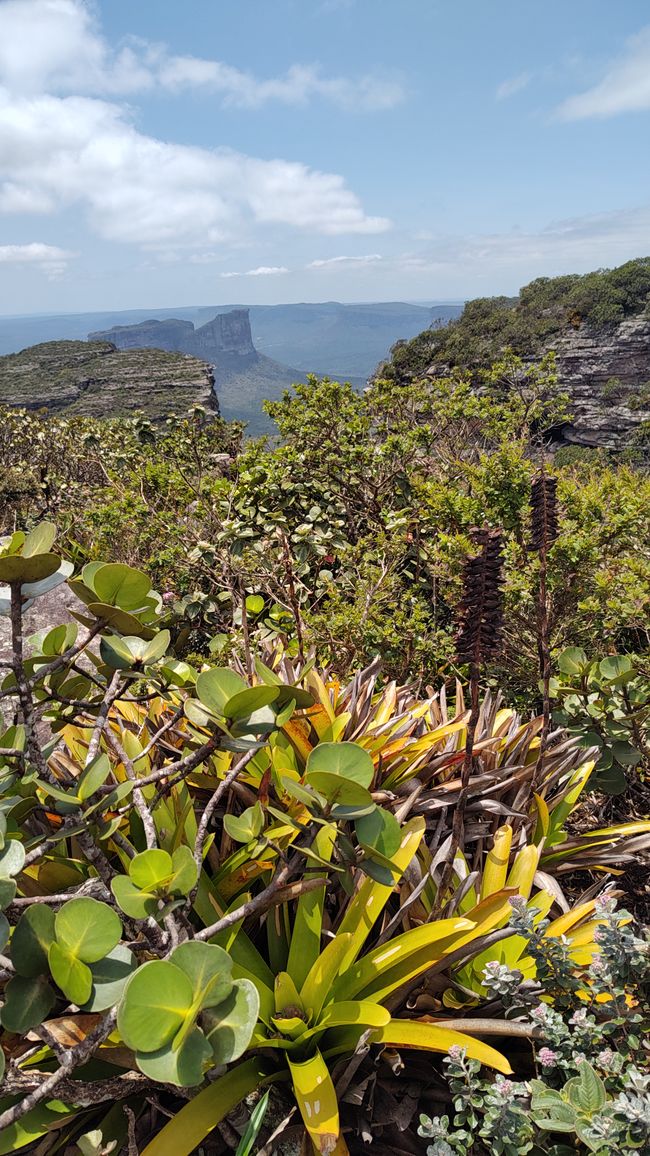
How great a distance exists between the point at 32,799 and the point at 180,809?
56cm

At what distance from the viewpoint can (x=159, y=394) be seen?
71375 millimetres

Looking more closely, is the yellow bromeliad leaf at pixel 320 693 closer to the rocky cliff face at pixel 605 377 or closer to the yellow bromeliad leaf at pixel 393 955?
the yellow bromeliad leaf at pixel 393 955

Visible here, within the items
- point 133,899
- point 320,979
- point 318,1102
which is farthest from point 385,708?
point 133,899

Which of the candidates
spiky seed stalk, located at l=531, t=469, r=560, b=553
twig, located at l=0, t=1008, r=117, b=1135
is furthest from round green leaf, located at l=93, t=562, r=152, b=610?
spiky seed stalk, located at l=531, t=469, r=560, b=553

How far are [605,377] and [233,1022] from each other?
215 feet

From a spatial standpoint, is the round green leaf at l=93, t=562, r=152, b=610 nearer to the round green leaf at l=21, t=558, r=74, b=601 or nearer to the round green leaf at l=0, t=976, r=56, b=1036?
the round green leaf at l=21, t=558, r=74, b=601

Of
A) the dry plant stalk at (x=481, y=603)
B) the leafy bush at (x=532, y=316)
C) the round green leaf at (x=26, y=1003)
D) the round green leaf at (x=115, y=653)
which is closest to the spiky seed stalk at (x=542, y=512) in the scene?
the dry plant stalk at (x=481, y=603)

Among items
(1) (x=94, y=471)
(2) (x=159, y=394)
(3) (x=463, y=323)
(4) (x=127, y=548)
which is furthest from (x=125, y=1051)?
(2) (x=159, y=394)

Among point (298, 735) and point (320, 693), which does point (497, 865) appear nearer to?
point (298, 735)

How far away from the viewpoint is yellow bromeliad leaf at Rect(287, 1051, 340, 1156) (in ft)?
4.21

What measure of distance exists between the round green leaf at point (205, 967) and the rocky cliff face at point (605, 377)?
58.0 metres

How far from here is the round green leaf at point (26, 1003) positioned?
973 millimetres

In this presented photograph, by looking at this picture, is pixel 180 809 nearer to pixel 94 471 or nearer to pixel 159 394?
pixel 94 471

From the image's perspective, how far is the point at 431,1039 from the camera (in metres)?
1.45
